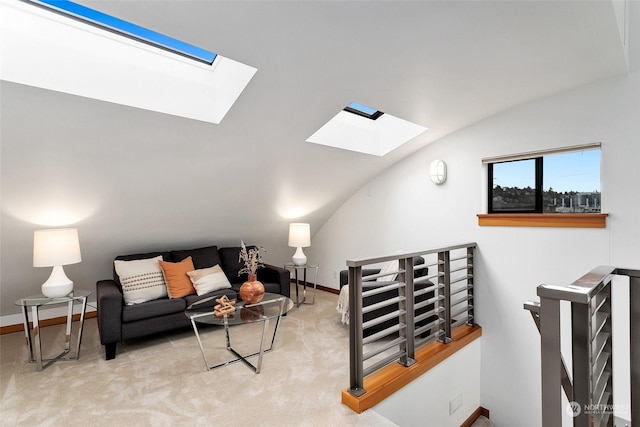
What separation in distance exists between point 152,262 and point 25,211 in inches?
45.4

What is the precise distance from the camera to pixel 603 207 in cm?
254

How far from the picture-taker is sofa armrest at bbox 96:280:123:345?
2.80 m

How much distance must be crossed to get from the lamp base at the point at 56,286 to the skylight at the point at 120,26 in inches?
80.6

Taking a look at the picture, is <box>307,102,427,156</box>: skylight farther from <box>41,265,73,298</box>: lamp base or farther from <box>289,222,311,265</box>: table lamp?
<box>41,265,73,298</box>: lamp base

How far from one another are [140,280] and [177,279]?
1.13ft

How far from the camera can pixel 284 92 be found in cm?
239

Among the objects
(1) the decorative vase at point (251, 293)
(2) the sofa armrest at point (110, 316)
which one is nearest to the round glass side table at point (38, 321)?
(2) the sofa armrest at point (110, 316)

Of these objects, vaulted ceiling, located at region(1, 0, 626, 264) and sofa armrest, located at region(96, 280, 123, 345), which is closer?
→ vaulted ceiling, located at region(1, 0, 626, 264)

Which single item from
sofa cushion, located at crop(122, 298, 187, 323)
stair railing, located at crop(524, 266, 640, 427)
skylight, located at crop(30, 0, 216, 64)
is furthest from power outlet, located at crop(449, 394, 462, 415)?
skylight, located at crop(30, 0, 216, 64)

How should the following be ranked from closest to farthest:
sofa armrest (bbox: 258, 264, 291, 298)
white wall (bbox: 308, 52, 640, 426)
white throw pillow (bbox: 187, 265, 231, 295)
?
white wall (bbox: 308, 52, 640, 426) < white throw pillow (bbox: 187, 265, 231, 295) < sofa armrest (bbox: 258, 264, 291, 298)

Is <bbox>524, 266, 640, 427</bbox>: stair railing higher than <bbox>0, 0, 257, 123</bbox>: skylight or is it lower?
lower

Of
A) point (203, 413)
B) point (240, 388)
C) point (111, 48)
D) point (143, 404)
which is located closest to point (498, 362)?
point (240, 388)

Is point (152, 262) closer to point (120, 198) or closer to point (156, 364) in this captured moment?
point (120, 198)

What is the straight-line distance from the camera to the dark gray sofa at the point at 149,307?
284 cm
